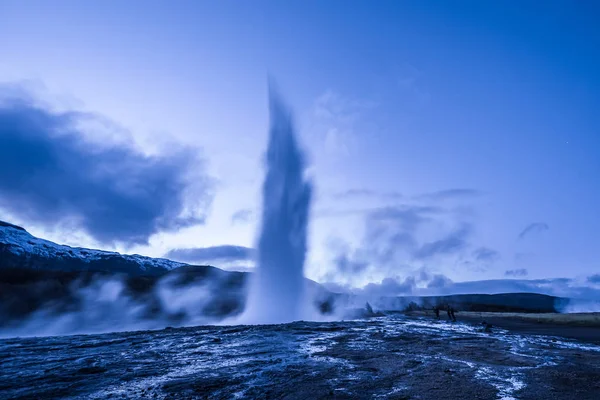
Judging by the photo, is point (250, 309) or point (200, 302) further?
point (200, 302)

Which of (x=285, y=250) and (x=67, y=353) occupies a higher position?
(x=285, y=250)

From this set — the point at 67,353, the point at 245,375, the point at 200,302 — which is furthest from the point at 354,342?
the point at 200,302

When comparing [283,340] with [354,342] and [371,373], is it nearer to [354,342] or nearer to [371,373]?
[354,342]

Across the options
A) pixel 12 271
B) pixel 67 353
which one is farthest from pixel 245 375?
pixel 12 271

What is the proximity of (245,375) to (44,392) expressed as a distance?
544 cm

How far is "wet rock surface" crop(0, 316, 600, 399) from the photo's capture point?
381 inches

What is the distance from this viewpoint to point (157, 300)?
70.4m

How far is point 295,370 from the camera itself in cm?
1239

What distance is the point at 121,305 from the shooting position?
2566 inches

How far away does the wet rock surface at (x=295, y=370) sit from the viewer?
31.7 ft

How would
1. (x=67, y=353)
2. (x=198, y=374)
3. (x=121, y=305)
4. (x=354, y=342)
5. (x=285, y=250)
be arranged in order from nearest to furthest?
(x=198, y=374)
(x=67, y=353)
(x=354, y=342)
(x=285, y=250)
(x=121, y=305)

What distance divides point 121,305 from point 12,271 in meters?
46.1

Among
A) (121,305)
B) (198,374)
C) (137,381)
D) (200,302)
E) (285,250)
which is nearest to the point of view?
(137,381)

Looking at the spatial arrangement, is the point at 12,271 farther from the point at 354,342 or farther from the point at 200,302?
the point at 354,342
